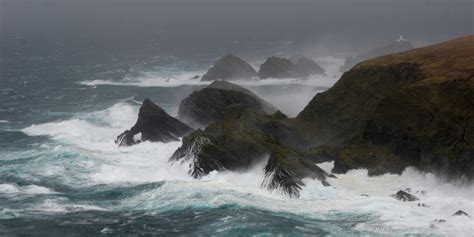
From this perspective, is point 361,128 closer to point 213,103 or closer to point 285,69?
point 213,103

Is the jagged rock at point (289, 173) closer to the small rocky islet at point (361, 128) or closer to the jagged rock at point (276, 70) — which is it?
the small rocky islet at point (361, 128)

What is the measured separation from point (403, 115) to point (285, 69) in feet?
309

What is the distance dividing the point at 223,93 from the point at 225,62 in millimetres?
66314

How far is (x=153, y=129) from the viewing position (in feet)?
297

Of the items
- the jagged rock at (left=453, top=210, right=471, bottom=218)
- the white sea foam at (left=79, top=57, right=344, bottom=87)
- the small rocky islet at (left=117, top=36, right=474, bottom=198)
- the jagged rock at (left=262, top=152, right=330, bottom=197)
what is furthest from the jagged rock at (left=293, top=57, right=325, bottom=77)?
the jagged rock at (left=453, top=210, right=471, bottom=218)

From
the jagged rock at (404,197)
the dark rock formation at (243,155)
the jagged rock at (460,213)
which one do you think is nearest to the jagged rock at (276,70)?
the dark rock formation at (243,155)

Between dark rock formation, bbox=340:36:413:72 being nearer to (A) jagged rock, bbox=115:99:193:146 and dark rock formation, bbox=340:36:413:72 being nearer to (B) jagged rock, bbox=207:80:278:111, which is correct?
(B) jagged rock, bbox=207:80:278:111

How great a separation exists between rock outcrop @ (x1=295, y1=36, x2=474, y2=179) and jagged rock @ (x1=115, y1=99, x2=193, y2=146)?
18552 mm

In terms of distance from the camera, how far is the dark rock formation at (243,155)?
68.0m

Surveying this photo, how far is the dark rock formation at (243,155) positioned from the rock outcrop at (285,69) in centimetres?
8658

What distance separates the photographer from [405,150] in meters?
73.8

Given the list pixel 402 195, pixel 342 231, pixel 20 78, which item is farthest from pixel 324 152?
pixel 20 78

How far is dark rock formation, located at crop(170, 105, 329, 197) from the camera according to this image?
68.0 m

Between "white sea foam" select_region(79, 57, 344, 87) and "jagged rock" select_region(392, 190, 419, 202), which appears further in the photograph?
"white sea foam" select_region(79, 57, 344, 87)
